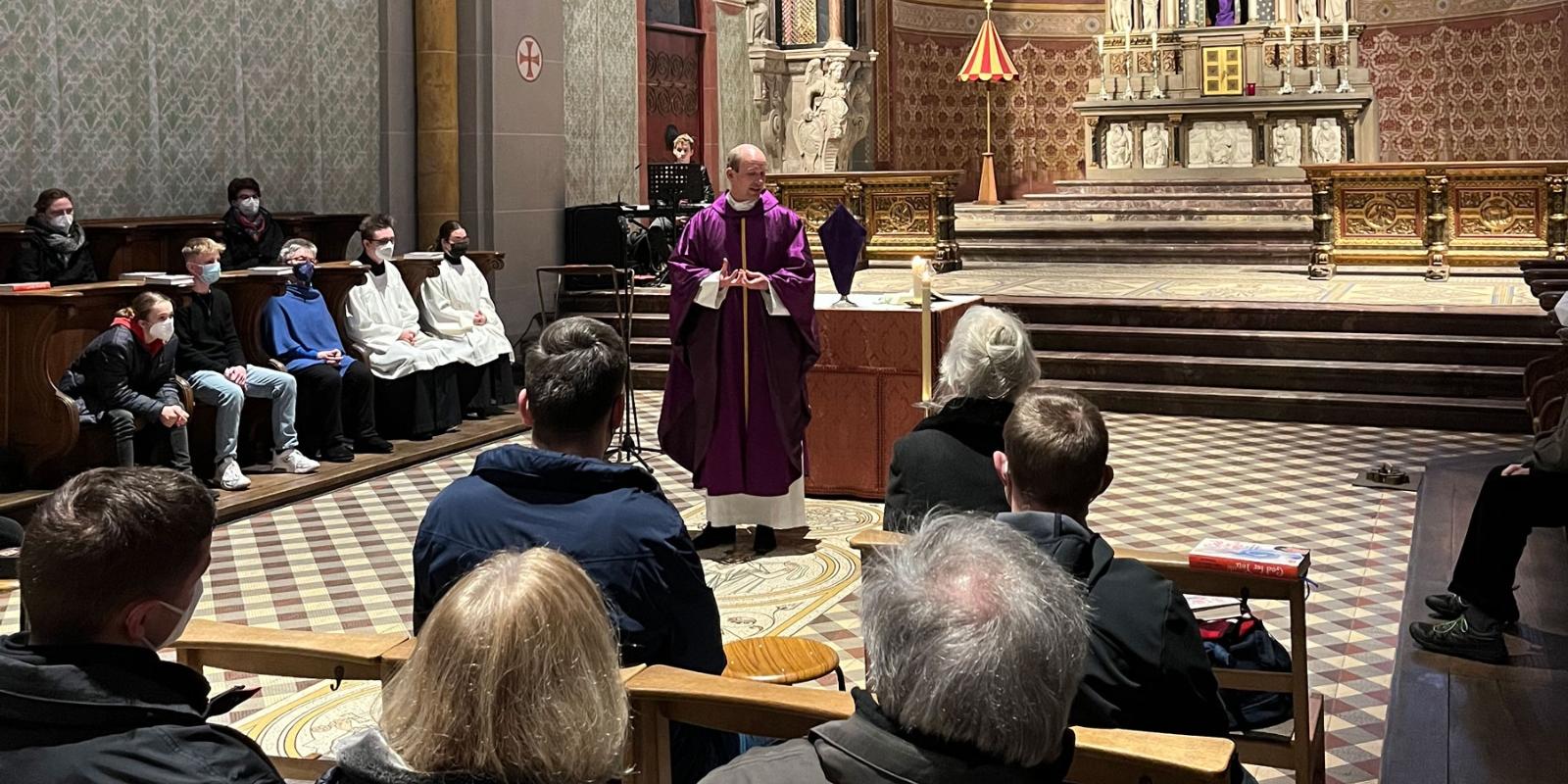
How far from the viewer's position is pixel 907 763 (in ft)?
5.22

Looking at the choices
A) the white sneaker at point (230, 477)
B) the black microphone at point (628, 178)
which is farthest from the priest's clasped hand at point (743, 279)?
the black microphone at point (628, 178)

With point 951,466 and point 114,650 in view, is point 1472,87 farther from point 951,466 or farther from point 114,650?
point 114,650

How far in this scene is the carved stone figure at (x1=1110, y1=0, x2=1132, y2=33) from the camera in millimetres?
18375

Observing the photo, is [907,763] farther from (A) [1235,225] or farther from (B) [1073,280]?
(A) [1235,225]

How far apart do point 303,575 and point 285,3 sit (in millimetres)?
5445

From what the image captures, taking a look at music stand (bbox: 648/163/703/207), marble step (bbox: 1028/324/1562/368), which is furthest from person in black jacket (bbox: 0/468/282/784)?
music stand (bbox: 648/163/703/207)

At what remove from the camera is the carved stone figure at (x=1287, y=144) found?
55.7 ft

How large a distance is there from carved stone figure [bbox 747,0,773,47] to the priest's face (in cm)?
1039

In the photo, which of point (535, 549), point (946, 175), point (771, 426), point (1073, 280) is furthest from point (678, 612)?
point (946, 175)

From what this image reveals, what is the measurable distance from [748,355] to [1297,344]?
17.2 feet

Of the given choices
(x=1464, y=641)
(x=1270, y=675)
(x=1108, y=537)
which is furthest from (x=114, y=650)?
(x=1108, y=537)

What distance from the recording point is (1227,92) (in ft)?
58.7

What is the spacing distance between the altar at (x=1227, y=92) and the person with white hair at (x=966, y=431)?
1408cm

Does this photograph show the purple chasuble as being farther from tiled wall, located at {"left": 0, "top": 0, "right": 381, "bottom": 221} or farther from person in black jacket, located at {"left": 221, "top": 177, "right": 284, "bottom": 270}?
tiled wall, located at {"left": 0, "top": 0, "right": 381, "bottom": 221}
